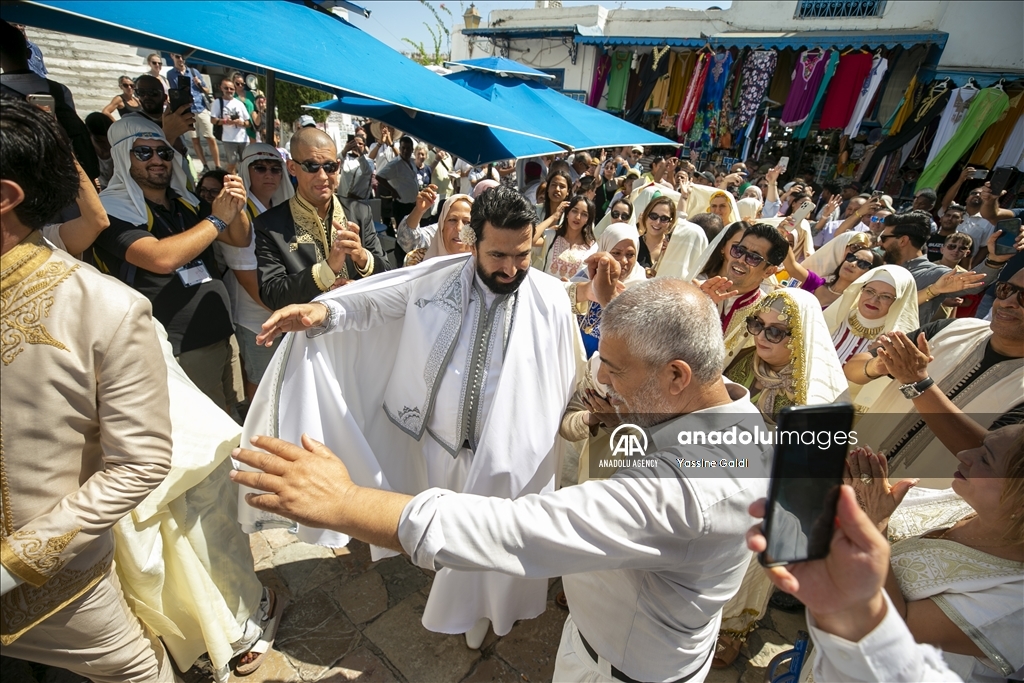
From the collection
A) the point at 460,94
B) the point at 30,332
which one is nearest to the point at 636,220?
the point at 460,94

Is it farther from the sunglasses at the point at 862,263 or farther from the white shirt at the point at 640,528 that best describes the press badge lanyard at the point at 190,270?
the sunglasses at the point at 862,263

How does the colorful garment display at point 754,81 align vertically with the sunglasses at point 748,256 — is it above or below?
above

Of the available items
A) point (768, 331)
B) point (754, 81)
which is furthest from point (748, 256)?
point (754, 81)

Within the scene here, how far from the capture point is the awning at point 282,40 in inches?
71.9

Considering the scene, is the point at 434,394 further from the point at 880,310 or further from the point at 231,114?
the point at 231,114

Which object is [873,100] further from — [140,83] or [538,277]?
[140,83]

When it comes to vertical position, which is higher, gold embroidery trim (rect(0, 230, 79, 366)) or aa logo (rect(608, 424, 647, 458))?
gold embroidery trim (rect(0, 230, 79, 366))

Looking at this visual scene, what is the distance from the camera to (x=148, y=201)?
8.63ft

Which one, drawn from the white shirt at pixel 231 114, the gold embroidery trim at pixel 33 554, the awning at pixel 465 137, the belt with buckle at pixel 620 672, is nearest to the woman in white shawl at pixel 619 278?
the awning at pixel 465 137

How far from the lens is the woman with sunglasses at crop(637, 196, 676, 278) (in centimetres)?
485

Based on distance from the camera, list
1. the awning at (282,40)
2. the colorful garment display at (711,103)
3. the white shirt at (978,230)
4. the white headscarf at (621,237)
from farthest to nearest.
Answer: the colorful garment display at (711,103)
the white shirt at (978,230)
the white headscarf at (621,237)
the awning at (282,40)

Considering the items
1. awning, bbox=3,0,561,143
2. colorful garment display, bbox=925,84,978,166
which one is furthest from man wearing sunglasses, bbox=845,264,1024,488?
colorful garment display, bbox=925,84,978,166

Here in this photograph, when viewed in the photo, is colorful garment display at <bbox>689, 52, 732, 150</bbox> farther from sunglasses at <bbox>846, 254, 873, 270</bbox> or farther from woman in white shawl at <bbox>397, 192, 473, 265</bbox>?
woman in white shawl at <bbox>397, 192, 473, 265</bbox>

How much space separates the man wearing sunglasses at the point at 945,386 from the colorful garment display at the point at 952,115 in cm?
865
